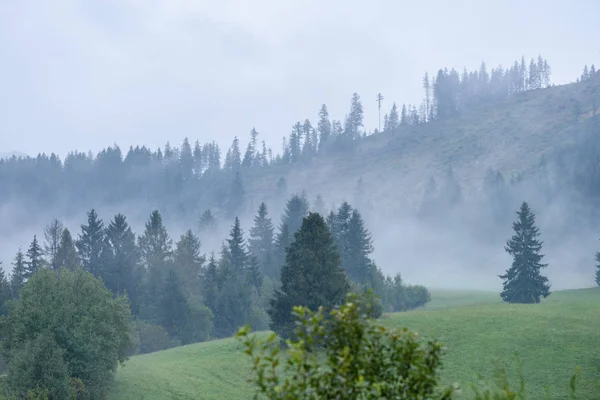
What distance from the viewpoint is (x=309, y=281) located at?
55.8 m

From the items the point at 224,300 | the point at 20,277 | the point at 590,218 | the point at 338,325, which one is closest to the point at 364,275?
the point at 224,300

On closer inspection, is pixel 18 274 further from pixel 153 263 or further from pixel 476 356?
pixel 476 356

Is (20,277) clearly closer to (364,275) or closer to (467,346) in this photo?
(364,275)

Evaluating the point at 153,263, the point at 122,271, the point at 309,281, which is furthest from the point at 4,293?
the point at 309,281

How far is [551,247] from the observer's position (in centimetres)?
17525

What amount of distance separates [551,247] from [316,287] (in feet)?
453

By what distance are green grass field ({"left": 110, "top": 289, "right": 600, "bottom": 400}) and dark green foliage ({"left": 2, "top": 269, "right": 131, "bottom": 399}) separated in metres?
3.13

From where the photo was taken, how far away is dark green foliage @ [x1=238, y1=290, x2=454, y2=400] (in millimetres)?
6867

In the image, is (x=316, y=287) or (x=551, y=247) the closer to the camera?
(x=316, y=287)

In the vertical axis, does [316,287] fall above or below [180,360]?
above

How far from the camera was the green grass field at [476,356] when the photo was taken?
45.2 meters

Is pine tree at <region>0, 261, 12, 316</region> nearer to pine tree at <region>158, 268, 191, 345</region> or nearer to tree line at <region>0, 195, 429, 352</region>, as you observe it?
tree line at <region>0, 195, 429, 352</region>

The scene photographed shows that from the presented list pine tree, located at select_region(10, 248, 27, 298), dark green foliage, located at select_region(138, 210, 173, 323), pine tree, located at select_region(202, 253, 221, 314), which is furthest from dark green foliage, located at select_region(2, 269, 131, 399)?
pine tree, located at select_region(202, 253, 221, 314)

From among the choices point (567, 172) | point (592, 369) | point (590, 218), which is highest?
point (567, 172)
